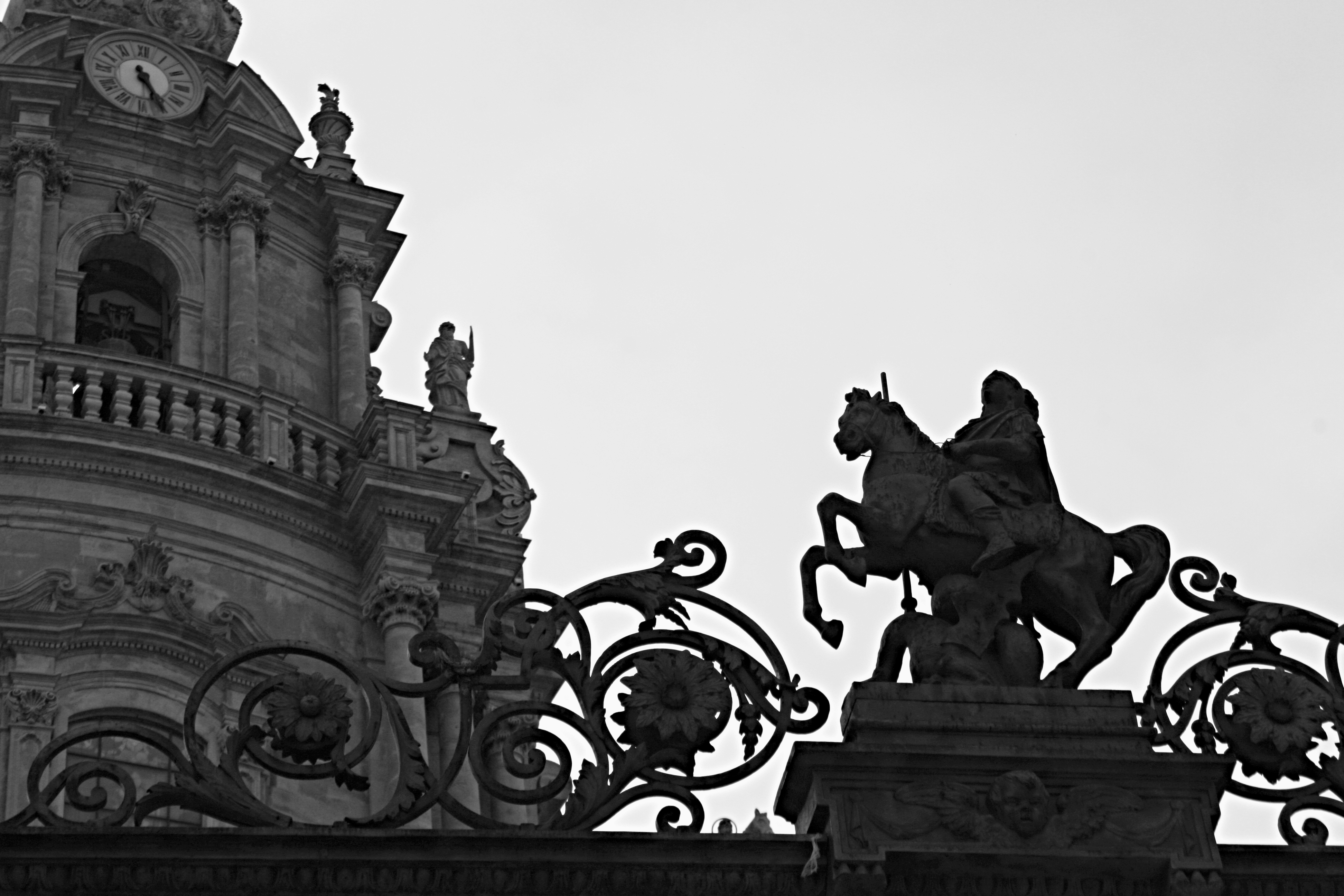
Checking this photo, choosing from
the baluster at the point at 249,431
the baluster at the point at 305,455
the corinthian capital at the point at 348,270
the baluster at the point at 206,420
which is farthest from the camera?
the corinthian capital at the point at 348,270

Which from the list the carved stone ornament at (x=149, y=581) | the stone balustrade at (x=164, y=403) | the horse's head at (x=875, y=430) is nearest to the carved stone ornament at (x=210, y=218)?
the stone balustrade at (x=164, y=403)

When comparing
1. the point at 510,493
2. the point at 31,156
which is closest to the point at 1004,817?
the point at 510,493

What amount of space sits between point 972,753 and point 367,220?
18308 mm

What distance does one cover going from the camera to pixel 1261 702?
1371 centimetres

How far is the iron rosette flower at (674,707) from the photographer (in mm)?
13180

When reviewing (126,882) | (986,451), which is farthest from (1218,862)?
(126,882)

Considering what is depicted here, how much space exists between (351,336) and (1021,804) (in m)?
17.2

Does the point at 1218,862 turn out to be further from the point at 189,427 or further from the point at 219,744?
the point at 189,427

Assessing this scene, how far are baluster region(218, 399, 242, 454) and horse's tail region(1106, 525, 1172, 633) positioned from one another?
13.0 metres

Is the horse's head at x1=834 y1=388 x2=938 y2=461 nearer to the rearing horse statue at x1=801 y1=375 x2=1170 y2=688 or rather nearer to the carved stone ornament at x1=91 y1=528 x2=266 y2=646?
the rearing horse statue at x1=801 y1=375 x2=1170 y2=688

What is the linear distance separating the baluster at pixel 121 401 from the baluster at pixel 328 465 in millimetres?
1976

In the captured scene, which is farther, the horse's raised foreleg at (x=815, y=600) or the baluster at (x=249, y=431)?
the baluster at (x=249, y=431)

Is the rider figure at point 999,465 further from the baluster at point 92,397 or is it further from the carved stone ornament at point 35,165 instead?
the carved stone ornament at point 35,165

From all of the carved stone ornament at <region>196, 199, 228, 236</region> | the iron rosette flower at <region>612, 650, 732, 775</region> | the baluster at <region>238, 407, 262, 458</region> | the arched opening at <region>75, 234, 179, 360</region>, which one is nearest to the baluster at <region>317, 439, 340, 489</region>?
the baluster at <region>238, 407, 262, 458</region>
